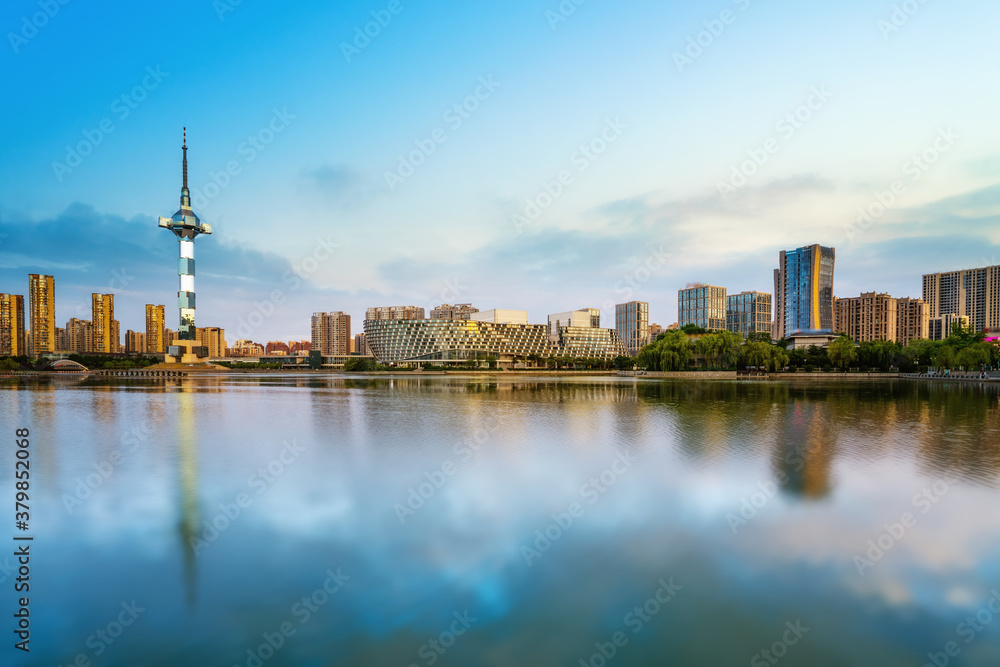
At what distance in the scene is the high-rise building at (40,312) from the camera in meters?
154

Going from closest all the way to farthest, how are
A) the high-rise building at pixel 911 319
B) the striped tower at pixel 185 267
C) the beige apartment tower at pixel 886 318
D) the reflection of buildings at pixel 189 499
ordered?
the reflection of buildings at pixel 189 499, the striped tower at pixel 185 267, the beige apartment tower at pixel 886 318, the high-rise building at pixel 911 319

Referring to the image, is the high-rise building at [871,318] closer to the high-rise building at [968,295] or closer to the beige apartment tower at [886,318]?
the beige apartment tower at [886,318]

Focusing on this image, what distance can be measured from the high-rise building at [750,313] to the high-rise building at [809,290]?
1391 inches

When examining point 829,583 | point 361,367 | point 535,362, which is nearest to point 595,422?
point 829,583

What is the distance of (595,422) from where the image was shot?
23188 millimetres

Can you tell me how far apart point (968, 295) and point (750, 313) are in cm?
6582

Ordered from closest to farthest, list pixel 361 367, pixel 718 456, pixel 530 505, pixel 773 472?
pixel 530 505
pixel 773 472
pixel 718 456
pixel 361 367

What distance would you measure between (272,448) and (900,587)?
53.8ft

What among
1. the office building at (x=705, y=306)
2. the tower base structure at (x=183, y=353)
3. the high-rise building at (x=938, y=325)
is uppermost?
the office building at (x=705, y=306)

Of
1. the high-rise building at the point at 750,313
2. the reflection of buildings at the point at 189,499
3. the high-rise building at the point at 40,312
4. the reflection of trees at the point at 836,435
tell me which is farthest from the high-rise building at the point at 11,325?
the high-rise building at the point at 750,313

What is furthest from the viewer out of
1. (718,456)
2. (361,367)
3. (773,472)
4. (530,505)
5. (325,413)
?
(361,367)

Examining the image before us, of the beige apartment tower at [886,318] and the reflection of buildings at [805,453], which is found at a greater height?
the beige apartment tower at [886,318]

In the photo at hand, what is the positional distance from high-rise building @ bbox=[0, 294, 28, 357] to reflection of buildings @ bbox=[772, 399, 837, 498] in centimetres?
19615

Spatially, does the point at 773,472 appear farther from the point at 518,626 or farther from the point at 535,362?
the point at 535,362
